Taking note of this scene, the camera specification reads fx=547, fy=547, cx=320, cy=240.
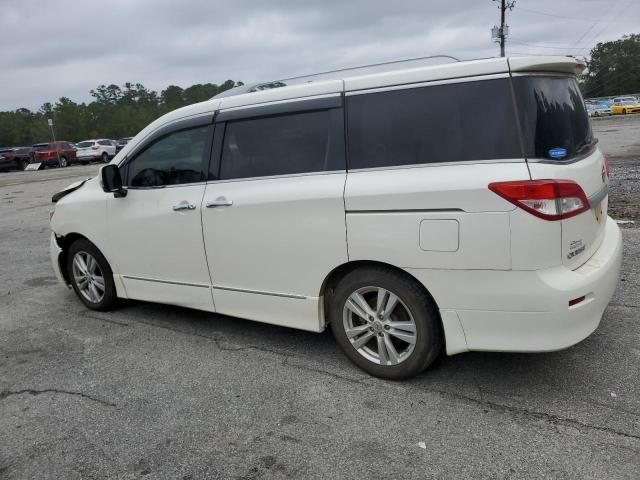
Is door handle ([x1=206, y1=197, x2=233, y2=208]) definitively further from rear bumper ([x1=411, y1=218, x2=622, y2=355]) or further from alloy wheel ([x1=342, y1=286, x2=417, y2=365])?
rear bumper ([x1=411, y1=218, x2=622, y2=355])

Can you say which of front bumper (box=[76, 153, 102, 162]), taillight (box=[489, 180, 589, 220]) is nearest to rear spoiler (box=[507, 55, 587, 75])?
taillight (box=[489, 180, 589, 220])

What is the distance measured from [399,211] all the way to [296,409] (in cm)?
132

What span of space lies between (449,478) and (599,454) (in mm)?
750

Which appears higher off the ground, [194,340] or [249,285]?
[249,285]

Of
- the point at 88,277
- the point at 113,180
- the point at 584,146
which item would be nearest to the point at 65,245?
the point at 88,277

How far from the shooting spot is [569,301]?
291 cm

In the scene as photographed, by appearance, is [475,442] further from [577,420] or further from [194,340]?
[194,340]

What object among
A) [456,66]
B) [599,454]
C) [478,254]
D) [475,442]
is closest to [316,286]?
[478,254]

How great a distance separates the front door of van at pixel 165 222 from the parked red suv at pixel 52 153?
34.8 metres

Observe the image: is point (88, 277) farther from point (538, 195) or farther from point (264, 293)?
point (538, 195)

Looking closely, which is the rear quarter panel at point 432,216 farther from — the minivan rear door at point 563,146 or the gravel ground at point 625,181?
the gravel ground at point 625,181

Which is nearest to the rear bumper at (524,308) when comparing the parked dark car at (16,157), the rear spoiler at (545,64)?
the rear spoiler at (545,64)

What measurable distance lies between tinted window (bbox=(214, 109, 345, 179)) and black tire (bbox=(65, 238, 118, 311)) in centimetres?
174

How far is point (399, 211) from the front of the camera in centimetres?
315
